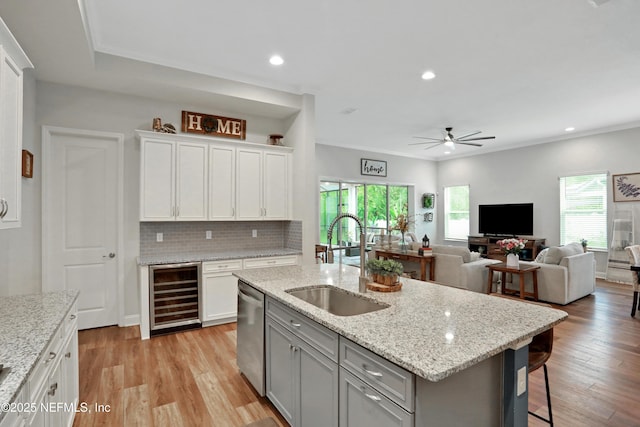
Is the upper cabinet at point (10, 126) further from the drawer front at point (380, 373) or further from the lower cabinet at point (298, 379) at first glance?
the drawer front at point (380, 373)

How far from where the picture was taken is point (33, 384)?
1.30m

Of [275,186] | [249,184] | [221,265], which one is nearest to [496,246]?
[275,186]

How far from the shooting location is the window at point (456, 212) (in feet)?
30.8

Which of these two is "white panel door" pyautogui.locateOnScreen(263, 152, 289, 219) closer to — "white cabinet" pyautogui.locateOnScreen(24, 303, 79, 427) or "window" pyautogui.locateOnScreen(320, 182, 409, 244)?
"white cabinet" pyautogui.locateOnScreen(24, 303, 79, 427)

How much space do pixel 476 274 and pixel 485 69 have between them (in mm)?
3128

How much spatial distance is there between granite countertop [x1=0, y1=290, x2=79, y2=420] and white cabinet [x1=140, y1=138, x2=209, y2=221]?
Answer: 1.86 metres

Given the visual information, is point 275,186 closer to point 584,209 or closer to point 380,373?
point 380,373

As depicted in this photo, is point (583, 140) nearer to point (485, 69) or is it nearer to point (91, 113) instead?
point (485, 69)

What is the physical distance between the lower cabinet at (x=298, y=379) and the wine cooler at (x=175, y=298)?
6.42 feet

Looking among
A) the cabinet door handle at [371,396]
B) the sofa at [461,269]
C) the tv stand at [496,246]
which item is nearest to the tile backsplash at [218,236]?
the sofa at [461,269]

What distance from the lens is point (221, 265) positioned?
4051mm

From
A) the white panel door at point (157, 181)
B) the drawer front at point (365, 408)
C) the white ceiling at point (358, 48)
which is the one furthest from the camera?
the white panel door at point (157, 181)

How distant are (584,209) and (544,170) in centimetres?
118

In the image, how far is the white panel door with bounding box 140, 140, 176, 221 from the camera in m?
3.86
